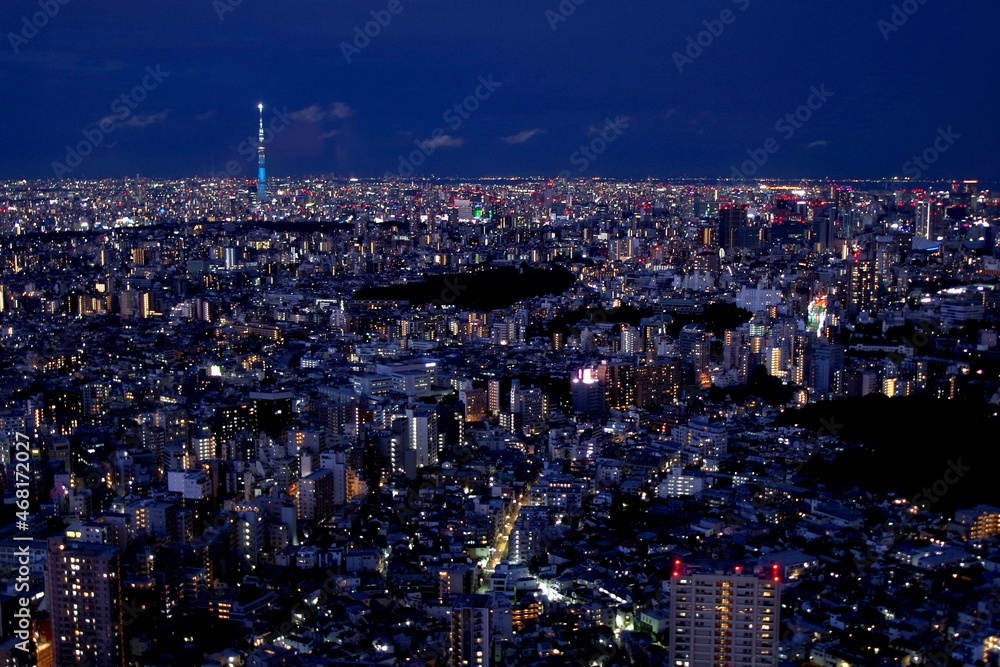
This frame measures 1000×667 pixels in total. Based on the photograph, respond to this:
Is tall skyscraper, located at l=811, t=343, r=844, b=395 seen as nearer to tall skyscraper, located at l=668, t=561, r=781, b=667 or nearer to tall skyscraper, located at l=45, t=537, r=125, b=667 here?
tall skyscraper, located at l=668, t=561, r=781, b=667

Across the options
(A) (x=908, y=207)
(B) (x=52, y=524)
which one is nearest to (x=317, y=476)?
(B) (x=52, y=524)

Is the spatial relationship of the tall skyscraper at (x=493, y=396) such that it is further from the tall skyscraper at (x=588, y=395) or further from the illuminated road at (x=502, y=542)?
the illuminated road at (x=502, y=542)

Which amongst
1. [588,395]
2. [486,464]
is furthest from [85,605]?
[588,395]

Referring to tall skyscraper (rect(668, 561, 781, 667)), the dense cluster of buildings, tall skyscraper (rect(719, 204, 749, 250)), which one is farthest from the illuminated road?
tall skyscraper (rect(719, 204, 749, 250))

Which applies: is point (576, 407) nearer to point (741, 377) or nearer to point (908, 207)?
point (741, 377)

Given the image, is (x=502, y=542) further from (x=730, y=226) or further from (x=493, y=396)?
(x=730, y=226)

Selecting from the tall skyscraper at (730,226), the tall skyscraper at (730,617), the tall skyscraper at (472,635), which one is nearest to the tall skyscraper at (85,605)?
the tall skyscraper at (472,635)
